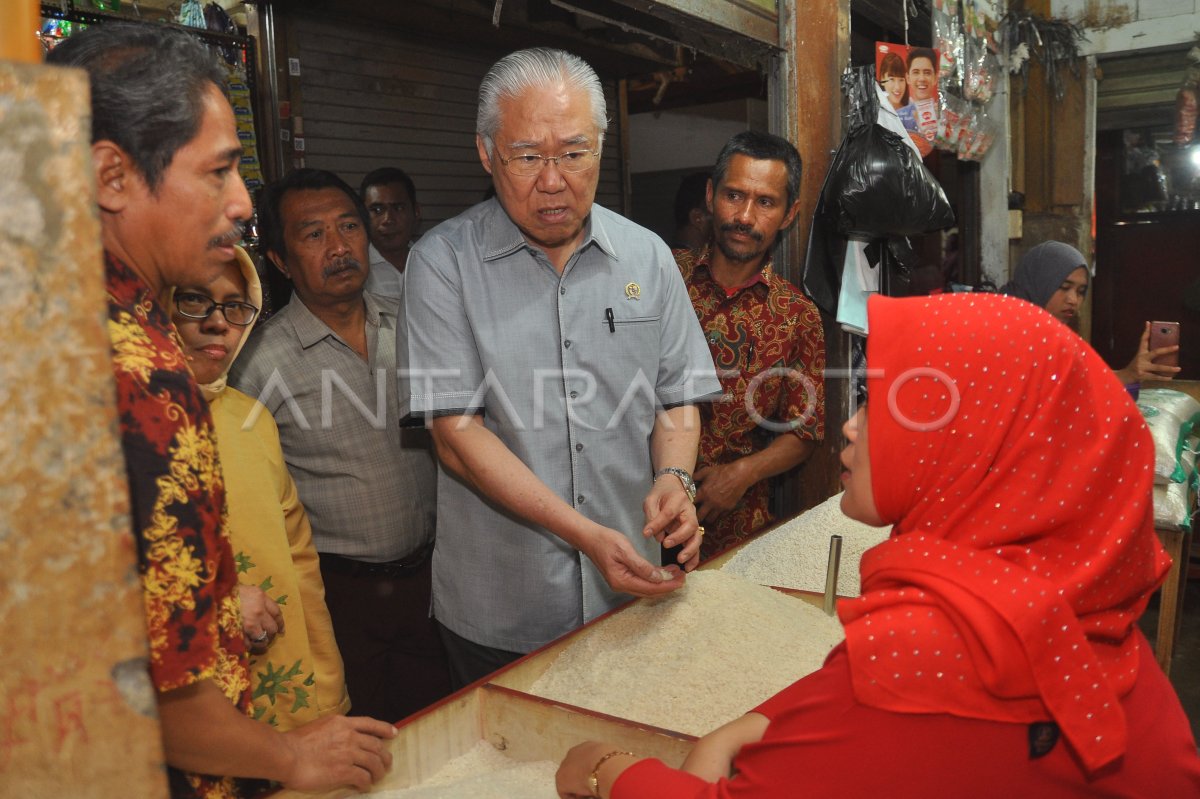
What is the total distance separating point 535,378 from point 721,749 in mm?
866

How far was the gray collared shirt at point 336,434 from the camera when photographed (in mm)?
2336

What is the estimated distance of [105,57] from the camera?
872 millimetres

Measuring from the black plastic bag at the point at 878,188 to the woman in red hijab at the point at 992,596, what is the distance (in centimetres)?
205

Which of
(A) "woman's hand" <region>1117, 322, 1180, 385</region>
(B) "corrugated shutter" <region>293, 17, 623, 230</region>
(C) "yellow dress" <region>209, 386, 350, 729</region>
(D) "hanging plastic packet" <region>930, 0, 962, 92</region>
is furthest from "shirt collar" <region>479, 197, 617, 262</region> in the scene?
(A) "woman's hand" <region>1117, 322, 1180, 385</region>

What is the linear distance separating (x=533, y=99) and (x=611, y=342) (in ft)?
1.67

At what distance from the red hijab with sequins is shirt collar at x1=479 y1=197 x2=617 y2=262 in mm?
972

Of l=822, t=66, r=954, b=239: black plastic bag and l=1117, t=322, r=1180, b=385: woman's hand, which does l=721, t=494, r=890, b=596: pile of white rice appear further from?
l=1117, t=322, r=1180, b=385: woman's hand

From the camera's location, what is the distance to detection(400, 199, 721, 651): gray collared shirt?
1825 millimetres

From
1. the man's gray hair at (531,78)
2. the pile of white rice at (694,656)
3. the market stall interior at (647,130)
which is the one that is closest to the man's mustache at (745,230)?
the market stall interior at (647,130)

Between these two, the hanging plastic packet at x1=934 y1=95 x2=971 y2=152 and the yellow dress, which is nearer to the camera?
the yellow dress

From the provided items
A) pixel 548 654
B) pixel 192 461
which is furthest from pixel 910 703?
pixel 548 654

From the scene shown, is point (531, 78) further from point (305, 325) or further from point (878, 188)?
point (878, 188)

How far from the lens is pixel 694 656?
1695 mm

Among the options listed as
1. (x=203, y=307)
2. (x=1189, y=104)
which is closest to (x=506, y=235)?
(x=203, y=307)
